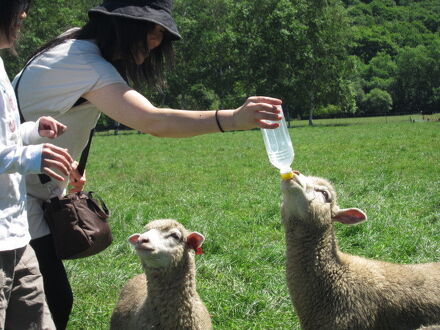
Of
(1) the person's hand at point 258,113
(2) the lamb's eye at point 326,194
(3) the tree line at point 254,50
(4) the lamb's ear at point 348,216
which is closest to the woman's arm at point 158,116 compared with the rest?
(1) the person's hand at point 258,113

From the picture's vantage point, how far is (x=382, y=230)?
6.84m

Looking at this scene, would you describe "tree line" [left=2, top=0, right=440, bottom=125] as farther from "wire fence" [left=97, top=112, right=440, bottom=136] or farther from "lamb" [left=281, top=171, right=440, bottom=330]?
"lamb" [left=281, top=171, right=440, bottom=330]

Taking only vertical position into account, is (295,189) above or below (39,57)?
below

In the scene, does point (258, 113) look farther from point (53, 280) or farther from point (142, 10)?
point (53, 280)

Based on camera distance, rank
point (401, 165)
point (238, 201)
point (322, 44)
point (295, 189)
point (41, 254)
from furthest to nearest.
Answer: point (322, 44) < point (401, 165) < point (238, 201) < point (295, 189) < point (41, 254)

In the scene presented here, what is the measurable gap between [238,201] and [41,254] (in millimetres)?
6264

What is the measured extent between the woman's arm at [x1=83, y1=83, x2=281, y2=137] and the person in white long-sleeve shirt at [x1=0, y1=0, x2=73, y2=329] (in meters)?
0.27

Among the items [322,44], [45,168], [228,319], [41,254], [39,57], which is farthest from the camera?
[322,44]

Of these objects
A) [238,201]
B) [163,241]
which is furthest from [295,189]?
[238,201]

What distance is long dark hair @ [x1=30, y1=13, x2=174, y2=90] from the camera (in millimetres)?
2967

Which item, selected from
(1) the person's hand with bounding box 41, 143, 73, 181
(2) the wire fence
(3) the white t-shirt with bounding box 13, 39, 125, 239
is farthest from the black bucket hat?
(2) the wire fence

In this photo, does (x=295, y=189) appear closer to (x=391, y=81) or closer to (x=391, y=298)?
(x=391, y=298)

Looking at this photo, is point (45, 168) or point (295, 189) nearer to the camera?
point (45, 168)

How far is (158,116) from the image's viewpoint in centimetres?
276
